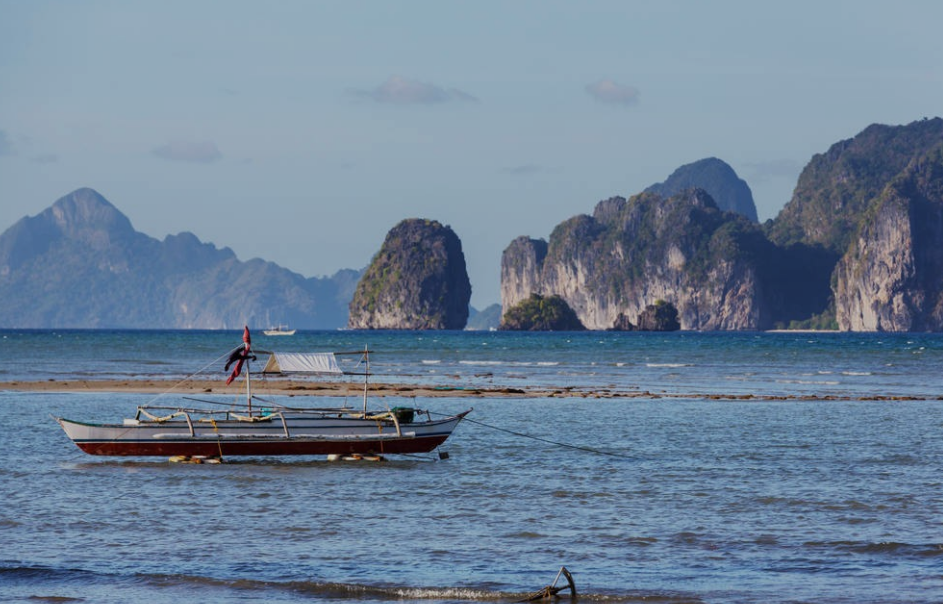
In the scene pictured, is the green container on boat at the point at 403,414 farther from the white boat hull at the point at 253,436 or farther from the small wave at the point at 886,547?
the small wave at the point at 886,547

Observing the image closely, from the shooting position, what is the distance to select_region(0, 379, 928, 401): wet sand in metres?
50.2

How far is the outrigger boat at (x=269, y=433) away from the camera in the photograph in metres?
27.9

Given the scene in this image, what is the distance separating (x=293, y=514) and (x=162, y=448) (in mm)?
8209

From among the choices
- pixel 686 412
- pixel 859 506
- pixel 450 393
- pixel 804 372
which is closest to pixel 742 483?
pixel 859 506

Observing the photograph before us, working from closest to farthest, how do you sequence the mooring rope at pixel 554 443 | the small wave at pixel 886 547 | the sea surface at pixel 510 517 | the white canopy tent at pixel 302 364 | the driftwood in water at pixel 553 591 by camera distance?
1. the driftwood in water at pixel 553 591
2. the sea surface at pixel 510 517
3. the small wave at pixel 886 547
4. the white canopy tent at pixel 302 364
5. the mooring rope at pixel 554 443

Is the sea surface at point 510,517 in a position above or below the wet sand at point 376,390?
below

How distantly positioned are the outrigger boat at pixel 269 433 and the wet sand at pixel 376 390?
65.5ft

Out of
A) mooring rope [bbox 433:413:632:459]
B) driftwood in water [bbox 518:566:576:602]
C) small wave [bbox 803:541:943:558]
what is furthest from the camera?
mooring rope [bbox 433:413:632:459]

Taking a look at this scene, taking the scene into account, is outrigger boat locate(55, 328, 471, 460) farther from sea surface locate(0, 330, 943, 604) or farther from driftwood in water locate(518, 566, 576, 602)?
driftwood in water locate(518, 566, 576, 602)

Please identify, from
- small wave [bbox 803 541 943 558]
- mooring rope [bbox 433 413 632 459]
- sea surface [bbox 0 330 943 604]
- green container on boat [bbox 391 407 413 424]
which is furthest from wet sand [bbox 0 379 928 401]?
small wave [bbox 803 541 943 558]

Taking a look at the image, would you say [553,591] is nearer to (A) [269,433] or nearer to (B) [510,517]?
(B) [510,517]

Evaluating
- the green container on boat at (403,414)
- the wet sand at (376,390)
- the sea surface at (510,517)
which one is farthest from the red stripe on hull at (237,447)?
the wet sand at (376,390)

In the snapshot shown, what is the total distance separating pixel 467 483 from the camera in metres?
24.5

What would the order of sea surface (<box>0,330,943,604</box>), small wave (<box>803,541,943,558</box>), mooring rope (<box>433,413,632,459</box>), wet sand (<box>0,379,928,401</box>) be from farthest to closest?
wet sand (<box>0,379,928,401</box>)
mooring rope (<box>433,413,632,459</box>)
small wave (<box>803,541,943,558</box>)
sea surface (<box>0,330,943,604</box>)
